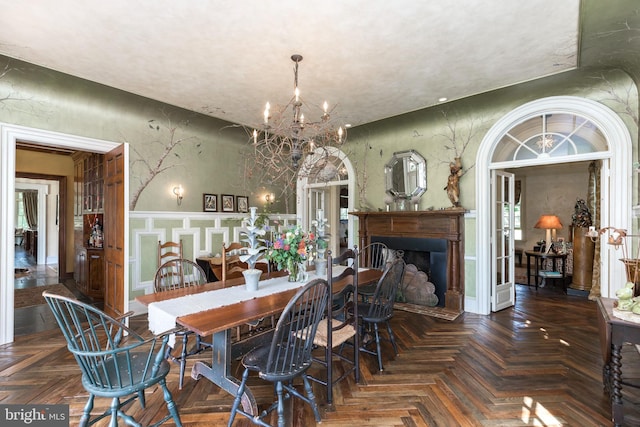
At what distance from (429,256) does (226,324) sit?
12.1 ft

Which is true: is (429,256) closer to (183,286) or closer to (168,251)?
(183,286)

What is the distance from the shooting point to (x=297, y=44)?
2.94 meters

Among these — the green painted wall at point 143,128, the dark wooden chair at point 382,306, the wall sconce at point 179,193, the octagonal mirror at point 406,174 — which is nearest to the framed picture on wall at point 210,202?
the green painted wall at point 143,128

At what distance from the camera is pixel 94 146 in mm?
3939

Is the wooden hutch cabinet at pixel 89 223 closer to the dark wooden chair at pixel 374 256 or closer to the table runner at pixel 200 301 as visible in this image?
the table runner at pixel 200 301

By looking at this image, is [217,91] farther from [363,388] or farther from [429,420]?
[429,420]

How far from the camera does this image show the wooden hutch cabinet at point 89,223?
16.8 ft

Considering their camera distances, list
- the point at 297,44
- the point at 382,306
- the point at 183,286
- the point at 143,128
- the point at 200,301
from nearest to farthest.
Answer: the point at 200,301, the point at 382,306, the point at 297,44, the point at 183,286, the point at 143,128

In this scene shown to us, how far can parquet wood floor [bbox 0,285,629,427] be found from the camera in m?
2.08

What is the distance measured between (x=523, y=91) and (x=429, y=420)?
12.7 feet

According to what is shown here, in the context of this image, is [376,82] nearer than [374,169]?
Yes

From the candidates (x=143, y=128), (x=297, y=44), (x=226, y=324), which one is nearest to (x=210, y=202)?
(x=143, y=128)

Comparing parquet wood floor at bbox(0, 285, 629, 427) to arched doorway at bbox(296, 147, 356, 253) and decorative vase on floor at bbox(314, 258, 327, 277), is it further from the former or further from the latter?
arched doorway at bbox(296, 147, 356, 253)

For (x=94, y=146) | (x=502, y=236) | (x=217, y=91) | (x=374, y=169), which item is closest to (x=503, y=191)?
(x=502, y=236)
